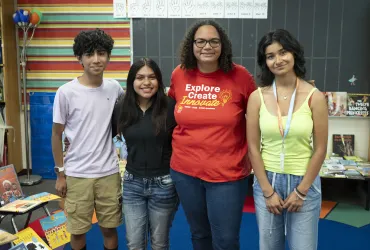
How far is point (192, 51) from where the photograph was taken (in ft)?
5.86

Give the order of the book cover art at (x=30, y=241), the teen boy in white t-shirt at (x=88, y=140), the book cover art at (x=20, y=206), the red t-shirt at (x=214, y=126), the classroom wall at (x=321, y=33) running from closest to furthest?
1. the red t-shirt at (x=214, y=126)
2. the teen boy in white t-shirt at (x=88, y=140)
3. the book cover art at (x=30, y=241)
4. the book cover art at (x=20, y=206)
5. the classroom wall at (x=321, y=33)

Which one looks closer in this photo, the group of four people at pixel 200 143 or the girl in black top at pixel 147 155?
the group of four people at pixel 200 143

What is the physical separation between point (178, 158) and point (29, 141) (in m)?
3.15

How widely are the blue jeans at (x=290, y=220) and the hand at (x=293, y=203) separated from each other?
0.02 meters

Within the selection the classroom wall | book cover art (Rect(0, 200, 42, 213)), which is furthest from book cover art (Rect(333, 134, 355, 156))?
book cover art (Rect(0, 200, 42, 213))

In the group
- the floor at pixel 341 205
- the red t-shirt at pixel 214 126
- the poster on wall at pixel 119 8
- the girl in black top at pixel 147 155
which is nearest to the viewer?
the red t-shirt at pixel 214 126

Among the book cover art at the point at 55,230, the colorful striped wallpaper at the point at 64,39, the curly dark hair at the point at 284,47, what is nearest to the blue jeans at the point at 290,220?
the curly dark hair at the point at 284,47

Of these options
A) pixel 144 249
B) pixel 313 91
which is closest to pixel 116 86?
pixel 144 249

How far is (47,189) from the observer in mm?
3930

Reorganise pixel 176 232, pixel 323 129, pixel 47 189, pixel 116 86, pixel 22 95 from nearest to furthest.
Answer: pixel 323 129, pixel 116 86, pixel 176 232, pixel 47 189, pixel 22 95

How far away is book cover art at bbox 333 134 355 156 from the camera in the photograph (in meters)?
3.78

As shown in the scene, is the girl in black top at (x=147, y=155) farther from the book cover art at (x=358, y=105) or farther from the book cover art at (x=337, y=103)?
the book cover art at (x=358, y=105)

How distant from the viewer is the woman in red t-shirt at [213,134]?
1.70m

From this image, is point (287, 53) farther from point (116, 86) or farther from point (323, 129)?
point (116, 86)
